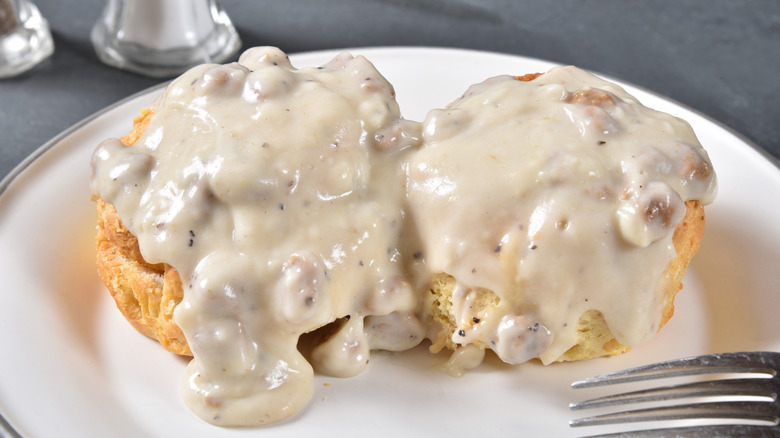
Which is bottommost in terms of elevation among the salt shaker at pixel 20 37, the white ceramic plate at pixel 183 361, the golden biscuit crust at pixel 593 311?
the salt shaker at pixel 20 37

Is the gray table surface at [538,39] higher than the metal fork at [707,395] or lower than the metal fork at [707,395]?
lower

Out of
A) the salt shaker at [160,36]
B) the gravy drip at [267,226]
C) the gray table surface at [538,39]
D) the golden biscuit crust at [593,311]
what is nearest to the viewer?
the gravy drip at [267,226]

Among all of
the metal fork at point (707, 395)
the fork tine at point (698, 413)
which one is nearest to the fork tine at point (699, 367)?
the metal fork at point (707, 395)

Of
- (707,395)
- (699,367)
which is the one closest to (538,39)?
(699,367)

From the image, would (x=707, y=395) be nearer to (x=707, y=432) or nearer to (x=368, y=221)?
(x=707, y=432)

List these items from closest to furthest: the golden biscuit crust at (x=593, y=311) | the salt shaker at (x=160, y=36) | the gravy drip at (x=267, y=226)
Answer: the gravy drip at (x=267, y=226), the golden biscuit crust at (x=593, y=311), the salt shaker at (x=160, y=36)

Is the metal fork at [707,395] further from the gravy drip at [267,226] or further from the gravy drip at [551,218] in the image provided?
the gravy drip at [267,226]

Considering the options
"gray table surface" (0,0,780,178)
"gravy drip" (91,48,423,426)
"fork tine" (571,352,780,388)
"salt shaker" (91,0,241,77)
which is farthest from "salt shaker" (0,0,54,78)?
"fork tine" (571,352,780,388)

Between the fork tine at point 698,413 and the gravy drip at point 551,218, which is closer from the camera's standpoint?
the fork tine at point 698,413
